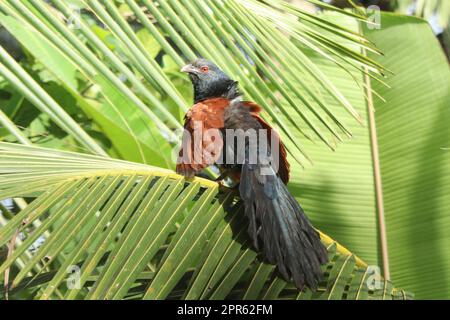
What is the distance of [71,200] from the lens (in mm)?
1842

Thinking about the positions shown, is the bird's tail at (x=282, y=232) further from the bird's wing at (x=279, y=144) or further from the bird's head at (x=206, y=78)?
the bird's head at (x=206, y=78)

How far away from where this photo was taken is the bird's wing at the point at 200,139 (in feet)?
7.52

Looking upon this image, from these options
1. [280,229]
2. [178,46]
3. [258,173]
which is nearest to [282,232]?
[280,229]

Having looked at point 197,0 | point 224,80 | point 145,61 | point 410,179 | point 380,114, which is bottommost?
point 410,179

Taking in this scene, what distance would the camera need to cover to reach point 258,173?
227 centimetres

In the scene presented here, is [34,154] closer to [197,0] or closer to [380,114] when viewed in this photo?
[197,0]

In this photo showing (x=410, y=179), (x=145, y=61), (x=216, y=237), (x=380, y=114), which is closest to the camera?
(x=145, y=61)

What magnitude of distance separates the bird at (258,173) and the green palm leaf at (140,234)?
0.06m

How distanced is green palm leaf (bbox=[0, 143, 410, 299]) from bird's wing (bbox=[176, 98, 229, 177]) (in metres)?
0.11

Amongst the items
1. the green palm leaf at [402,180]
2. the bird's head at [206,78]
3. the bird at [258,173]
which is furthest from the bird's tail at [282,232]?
the bird's head at [206,78]

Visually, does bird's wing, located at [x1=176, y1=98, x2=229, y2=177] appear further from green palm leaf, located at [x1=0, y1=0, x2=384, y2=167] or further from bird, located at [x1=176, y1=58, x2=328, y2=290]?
green palm leaf, located at [x1=0, y1=0, x2=384, y2=167]

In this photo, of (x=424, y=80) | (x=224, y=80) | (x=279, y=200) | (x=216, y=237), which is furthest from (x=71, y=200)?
(x=424, y=80)

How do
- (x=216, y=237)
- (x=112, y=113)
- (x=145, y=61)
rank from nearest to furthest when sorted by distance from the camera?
(x=145, y=61)
(x=216, y=237)
(x=112, y=113)
